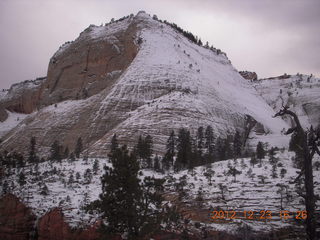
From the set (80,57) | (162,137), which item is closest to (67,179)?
(162,137)

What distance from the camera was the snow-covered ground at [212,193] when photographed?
61.9ft

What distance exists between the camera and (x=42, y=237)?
1850 cm

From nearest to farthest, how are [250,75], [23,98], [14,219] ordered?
1. [14,219]
2. [23,98]
3. [250,75]

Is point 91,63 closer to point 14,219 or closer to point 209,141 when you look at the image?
point 209,141

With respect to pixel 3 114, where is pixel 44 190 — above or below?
below

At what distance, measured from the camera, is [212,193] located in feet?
76.1

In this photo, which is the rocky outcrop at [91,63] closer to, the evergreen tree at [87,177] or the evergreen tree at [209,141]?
the evergreen tree at [209,141]

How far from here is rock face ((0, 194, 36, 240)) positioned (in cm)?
1870

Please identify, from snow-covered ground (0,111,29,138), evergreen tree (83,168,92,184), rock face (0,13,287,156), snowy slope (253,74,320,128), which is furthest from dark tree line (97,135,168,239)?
snow-covered ground (0,111,29,138)

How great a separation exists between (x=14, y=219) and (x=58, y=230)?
115 inches

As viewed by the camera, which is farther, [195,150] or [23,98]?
[23,98]
